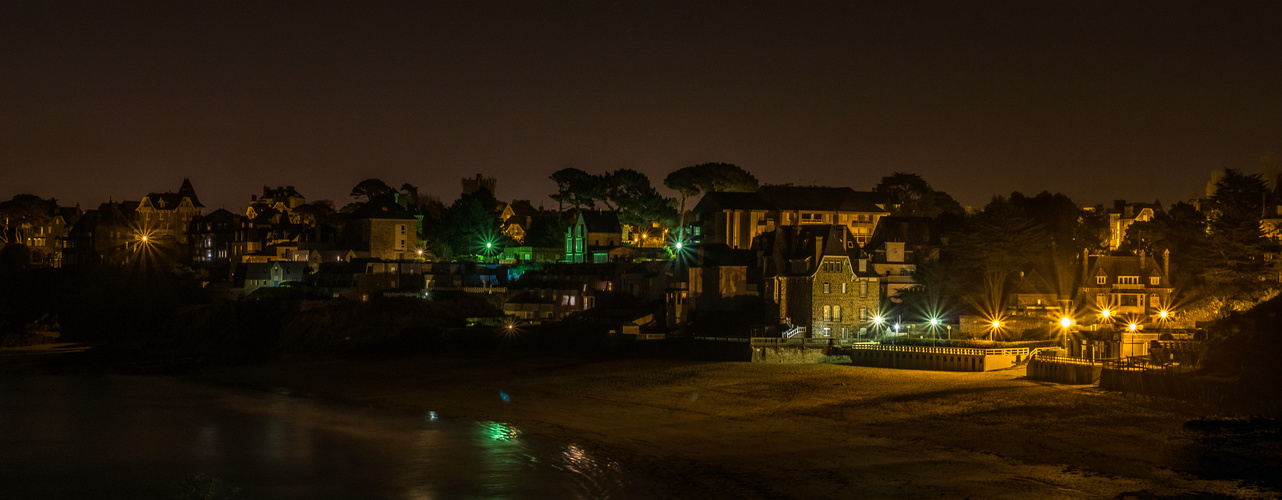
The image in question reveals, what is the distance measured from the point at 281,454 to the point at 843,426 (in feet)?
58.5

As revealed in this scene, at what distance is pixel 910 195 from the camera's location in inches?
3543

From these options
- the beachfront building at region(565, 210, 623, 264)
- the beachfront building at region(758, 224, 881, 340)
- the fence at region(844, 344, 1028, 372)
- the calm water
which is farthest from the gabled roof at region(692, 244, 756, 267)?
the calm water

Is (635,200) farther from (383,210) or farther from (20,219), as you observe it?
(20,219)

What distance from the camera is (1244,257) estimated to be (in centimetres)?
5212

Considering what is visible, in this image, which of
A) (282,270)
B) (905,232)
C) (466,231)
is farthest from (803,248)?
(282,270)

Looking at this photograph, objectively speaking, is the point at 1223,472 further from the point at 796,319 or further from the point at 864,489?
the point at 796,319

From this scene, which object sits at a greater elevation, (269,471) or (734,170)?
(734,170)

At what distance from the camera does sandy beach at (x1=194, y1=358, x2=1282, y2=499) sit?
25.1m

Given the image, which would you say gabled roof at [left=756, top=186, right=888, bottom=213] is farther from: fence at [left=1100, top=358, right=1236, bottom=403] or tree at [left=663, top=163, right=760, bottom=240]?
fence at [left=1100, top=358, right=1236, bottom=403]

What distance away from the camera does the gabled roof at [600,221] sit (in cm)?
8200

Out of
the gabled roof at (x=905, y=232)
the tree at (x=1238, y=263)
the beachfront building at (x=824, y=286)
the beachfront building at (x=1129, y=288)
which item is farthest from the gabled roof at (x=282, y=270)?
the tree at (x=1238, y=263)

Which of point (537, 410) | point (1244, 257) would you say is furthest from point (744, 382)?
point (1244, 257)

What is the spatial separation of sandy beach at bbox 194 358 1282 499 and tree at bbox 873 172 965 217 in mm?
45374

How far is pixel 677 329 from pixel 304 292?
102ft
